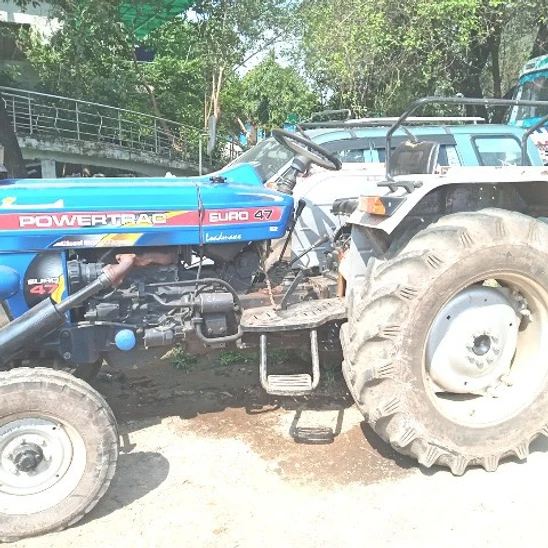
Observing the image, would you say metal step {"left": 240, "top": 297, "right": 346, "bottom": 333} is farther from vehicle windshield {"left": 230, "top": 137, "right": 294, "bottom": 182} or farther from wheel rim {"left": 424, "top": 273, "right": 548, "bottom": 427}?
vehicle windshield {"left": 230, "top": 137, "right": 294, "bottom": 182}

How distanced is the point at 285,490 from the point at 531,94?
10108mm

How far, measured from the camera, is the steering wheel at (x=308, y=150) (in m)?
3.69

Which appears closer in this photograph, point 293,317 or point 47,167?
point 293,317

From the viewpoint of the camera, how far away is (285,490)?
2.96 metres

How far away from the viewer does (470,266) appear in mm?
2928

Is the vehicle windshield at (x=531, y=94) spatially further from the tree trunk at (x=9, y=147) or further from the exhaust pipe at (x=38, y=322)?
the exhaust pipe at (x=38, y=322)

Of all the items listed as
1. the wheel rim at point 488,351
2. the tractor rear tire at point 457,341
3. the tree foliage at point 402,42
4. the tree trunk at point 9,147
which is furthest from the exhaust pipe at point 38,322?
the tree foliage at point 402,42

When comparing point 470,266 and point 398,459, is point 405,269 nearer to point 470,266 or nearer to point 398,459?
point 470,266

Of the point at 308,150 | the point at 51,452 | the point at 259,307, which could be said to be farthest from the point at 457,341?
the point at 51,452

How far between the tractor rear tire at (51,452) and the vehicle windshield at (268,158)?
146 inches

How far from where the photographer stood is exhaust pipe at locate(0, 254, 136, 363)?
278cm

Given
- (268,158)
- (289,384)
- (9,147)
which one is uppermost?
(9,147)

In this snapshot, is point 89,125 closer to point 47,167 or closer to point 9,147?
point 47,167

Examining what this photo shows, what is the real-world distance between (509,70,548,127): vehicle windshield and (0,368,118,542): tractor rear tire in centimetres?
962
